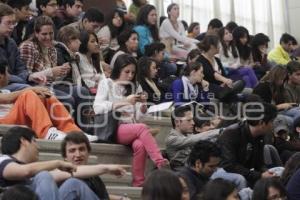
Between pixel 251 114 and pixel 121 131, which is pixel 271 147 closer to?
pixel 251 114

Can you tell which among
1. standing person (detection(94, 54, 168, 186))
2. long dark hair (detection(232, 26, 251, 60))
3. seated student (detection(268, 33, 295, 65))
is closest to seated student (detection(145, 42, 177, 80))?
long dark hair (detection(232, 26, 251, 60))

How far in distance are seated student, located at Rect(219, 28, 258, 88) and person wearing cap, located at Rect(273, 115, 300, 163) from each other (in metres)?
1.82

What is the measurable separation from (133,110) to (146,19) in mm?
3231

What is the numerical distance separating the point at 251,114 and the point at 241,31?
3974 mm

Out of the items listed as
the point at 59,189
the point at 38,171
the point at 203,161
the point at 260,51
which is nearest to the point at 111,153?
the point at 203,161

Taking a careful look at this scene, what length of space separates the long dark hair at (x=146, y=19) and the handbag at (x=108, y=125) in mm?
3283

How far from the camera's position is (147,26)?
9516mm

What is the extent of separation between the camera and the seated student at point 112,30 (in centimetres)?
895

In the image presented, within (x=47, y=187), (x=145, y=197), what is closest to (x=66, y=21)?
(x=47, y=187)

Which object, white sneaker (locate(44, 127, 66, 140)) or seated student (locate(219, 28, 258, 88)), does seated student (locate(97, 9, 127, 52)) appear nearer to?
seated student (locate(219, 28, 258, 88))

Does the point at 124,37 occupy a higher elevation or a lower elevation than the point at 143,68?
higher

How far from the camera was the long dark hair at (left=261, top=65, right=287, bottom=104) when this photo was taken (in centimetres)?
836

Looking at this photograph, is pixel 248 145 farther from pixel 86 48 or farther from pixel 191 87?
pixel 86 48

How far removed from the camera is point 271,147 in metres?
6.83
